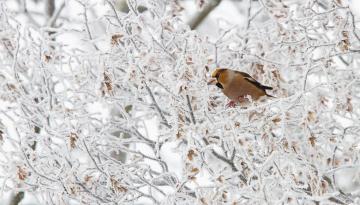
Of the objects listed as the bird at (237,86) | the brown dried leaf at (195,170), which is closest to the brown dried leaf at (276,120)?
the brown dried leaf at (195,170)

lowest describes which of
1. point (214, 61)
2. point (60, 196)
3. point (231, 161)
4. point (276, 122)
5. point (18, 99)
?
point (60, 196)

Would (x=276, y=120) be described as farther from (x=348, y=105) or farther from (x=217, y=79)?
(x=348, y=105)

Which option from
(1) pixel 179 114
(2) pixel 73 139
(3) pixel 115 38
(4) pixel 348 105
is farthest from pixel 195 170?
(4) pixel 348 105

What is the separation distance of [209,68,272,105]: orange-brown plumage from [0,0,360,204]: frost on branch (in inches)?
6.6

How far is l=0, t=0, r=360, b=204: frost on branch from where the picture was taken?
15.0ft

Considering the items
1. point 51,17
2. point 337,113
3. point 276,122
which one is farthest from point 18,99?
point 51,17

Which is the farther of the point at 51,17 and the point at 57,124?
the point at 51,17

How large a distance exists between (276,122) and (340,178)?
32.2 ft

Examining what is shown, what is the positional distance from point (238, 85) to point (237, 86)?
17 millimetres

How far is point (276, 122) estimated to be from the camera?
4.56m

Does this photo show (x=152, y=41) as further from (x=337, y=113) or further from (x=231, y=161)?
(x=337, y=113)

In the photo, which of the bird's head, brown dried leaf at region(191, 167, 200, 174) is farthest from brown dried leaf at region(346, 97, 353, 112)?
brown dried leaf at region(191, 167, 200, 174)

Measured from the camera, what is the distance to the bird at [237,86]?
533 centimetres

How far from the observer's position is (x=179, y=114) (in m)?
4.80
